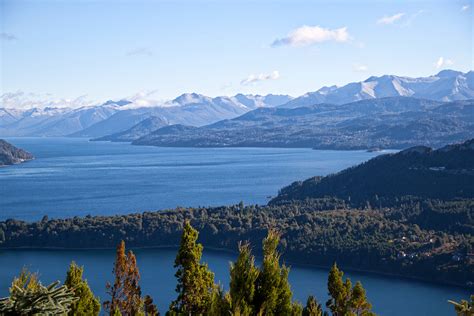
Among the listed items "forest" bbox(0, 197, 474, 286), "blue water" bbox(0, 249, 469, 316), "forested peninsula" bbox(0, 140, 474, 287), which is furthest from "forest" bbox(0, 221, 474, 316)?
"forest" bbox(0, 197, 474, 286)

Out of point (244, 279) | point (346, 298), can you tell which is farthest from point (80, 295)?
point (346, 298)

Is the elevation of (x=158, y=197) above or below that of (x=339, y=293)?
below

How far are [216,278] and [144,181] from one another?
46.5 m

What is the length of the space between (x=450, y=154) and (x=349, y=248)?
19502 mm

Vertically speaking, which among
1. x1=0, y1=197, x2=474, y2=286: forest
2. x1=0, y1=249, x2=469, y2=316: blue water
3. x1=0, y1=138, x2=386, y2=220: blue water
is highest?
x1=0, y1=138, x2=386, y2=220: blue water

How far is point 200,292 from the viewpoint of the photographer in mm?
11031

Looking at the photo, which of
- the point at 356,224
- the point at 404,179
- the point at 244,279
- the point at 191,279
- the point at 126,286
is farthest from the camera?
the point at 404,179

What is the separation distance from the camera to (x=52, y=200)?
198 feet

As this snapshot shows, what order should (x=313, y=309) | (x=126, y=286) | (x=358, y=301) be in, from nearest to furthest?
(x=313, y=309)
(x=126, y=286)
(x=358, y=301)

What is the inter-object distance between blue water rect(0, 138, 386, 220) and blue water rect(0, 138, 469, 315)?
0.09 meters

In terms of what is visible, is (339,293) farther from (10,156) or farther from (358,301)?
(10,156)

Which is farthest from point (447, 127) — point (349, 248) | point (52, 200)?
point (349, 248)

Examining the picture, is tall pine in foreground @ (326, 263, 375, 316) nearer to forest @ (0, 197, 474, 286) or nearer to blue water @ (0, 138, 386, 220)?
forest @ (0, 197, 474, 286)

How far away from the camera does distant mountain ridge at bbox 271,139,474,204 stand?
44.8 meters
